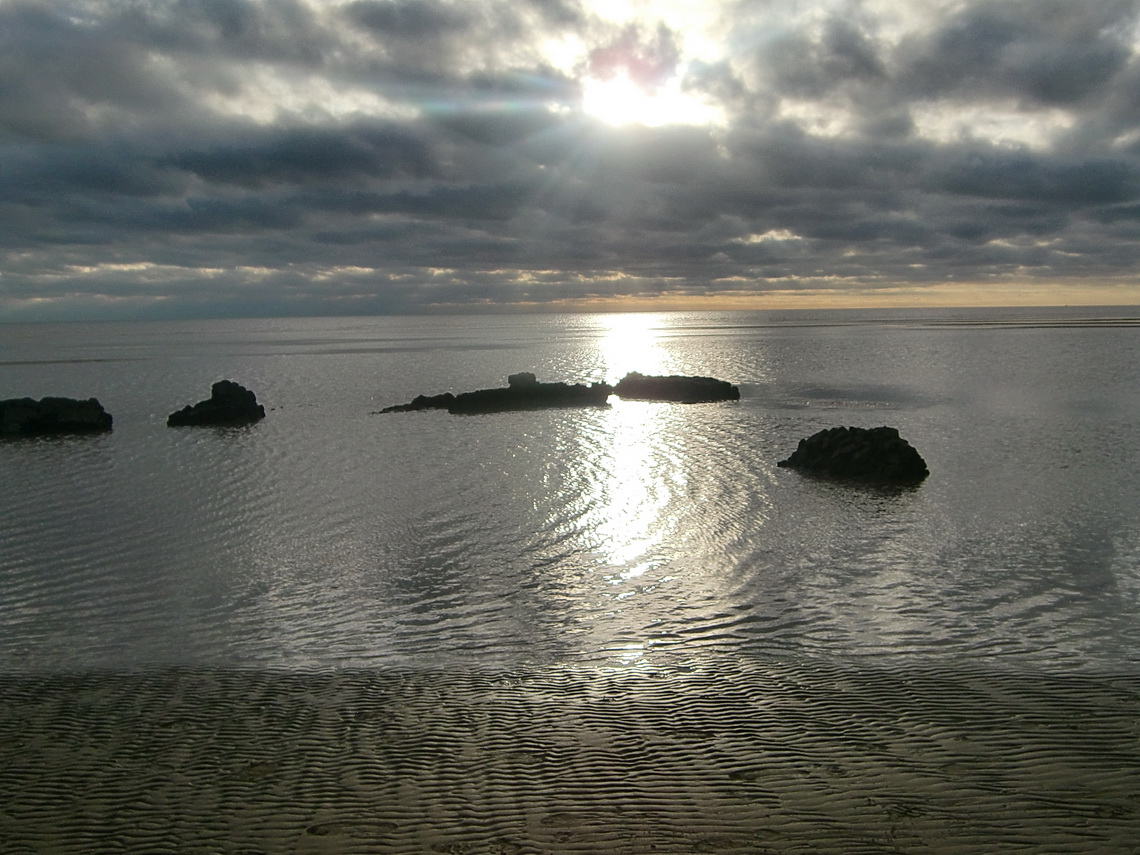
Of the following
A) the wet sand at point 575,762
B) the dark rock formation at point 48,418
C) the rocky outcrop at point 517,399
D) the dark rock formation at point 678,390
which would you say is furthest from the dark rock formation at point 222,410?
the wet sand at point 575,762

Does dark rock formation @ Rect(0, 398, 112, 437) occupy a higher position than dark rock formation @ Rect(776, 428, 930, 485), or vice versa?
dark rock formation @ Rect(0, 398, 112, 437)

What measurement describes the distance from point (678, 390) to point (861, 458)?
28897mm

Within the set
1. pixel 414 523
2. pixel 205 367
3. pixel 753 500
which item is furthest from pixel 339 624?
pixel 205 367

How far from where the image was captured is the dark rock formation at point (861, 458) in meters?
29.8

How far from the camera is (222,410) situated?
1859 inches

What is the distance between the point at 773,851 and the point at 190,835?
576 centimetres

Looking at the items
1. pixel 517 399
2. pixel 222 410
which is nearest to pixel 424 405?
pixel 517 399

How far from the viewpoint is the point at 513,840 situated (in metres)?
8.23

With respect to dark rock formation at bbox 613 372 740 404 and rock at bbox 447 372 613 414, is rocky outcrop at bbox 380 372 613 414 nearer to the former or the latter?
rock at bbox 447 372 613 414

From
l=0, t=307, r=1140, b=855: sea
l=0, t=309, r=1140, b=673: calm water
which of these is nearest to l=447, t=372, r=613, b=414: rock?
l=0, t=309, r=1140, b=673: calm water

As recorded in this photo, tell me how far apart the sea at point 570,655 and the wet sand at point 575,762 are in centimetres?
5

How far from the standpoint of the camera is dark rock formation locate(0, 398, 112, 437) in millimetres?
43688

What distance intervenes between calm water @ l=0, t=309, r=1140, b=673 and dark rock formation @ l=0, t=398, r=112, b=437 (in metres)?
1.86

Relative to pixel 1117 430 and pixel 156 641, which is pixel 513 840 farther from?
pixel 1117 430
